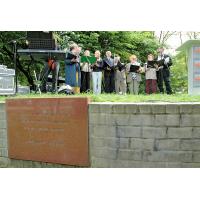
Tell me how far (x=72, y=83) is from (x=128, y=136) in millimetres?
4113

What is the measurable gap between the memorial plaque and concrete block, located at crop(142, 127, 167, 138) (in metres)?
1.39

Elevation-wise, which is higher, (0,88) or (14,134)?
(0,88)

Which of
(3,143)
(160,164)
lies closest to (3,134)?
(3,143)

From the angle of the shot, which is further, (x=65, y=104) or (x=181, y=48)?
(x=181, y=48)

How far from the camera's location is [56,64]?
12.3m

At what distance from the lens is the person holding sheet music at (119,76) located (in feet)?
42.0

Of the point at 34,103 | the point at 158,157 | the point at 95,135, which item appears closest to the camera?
the point at 158,157

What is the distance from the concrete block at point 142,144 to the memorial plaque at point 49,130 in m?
1.18

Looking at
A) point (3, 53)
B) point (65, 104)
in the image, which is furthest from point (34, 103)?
point (3, 53)

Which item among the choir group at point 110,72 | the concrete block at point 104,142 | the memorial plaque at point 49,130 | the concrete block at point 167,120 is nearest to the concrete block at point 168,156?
the concrete block at point 167,120

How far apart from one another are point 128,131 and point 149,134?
41cm

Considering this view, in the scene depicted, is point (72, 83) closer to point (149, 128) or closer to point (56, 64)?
point (56, 64)

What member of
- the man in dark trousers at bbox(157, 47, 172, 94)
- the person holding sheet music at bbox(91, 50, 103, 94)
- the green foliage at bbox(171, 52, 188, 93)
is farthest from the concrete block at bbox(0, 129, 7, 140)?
the green foliage at bbox(171, 52, 188, 93)

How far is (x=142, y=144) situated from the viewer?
855cm
